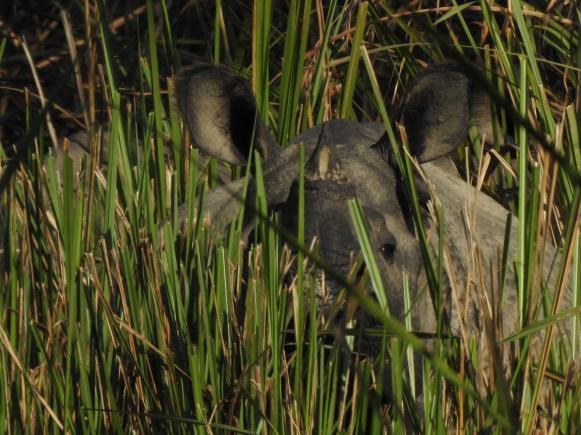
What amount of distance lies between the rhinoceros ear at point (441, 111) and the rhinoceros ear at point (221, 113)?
1.16ft

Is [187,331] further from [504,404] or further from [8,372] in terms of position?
[504,404]

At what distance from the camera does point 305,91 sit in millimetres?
3764

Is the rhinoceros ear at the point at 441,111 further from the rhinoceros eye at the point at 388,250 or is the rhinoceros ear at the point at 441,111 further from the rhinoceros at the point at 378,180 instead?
the rhinoceros eye at the point at 388,250

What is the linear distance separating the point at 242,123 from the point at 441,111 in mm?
538

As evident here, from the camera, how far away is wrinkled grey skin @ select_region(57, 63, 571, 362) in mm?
2488

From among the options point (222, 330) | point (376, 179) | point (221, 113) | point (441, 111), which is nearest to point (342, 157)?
point (376, 179)

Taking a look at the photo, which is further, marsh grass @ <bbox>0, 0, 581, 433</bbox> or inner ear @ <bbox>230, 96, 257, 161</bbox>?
inner ear @ <bbox>230, 96, 257, 161</bbox>

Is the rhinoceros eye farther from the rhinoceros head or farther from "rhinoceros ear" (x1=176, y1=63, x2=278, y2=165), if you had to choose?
"rhinoceros ear" (x1=176, y1=63, x2=278, y2=165)

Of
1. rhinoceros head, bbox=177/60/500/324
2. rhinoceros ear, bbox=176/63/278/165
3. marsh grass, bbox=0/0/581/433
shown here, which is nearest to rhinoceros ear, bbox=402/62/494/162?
rhinoceros head, bbox=177/60/500/324

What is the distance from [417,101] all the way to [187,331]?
0.94 m

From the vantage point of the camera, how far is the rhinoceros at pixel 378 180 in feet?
8.16

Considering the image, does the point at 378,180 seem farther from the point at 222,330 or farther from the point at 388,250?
the point at 222,330

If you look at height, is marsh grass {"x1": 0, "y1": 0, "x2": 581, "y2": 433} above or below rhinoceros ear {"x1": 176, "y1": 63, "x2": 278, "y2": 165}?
below

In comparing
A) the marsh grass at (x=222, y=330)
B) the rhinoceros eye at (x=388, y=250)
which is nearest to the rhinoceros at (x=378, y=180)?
the rhinoceros eye at (x=388, y=250)
